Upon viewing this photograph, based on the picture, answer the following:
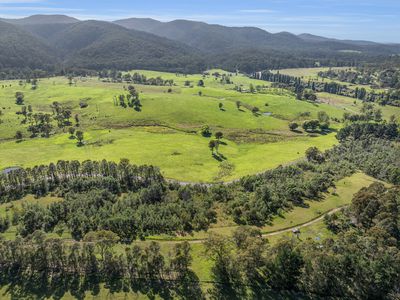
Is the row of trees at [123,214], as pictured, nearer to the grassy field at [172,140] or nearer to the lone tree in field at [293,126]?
the grassy field at [172,140]

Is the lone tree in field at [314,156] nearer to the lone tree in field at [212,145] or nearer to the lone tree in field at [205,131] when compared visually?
the lone tree in field at [212,145]

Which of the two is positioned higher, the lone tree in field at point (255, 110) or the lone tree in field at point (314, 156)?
the lone tree in field at point (255, 110)

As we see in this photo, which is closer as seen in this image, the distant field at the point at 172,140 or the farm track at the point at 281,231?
the farm track at the point at 281,231

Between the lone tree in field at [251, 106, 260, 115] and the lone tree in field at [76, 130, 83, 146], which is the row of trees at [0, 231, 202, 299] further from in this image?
the lone tree in field at [251, 106, 260, 115]

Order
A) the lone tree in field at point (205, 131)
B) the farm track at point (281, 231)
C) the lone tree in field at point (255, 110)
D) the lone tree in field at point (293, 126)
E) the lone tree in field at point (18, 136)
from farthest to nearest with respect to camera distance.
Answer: the lone tree in field at point (255, 110), the lone tree in field at point (293, 126), the lone tree in field at point (205, 131), the lone tree in field at point (18, 136), the farm track at point (281, 231)

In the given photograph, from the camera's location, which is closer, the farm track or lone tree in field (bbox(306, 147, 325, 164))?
the farm track

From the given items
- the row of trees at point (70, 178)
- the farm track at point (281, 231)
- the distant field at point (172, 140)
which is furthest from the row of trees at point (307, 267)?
the distant field at point (172, 140)

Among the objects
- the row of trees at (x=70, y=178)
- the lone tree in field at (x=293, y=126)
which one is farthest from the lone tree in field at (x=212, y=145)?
the lone tree in field at (x=293, y=126)

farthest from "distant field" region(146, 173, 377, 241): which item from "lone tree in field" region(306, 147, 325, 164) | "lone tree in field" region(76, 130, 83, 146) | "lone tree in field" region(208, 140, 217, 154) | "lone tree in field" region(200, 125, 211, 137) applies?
"lone tree in field" region(76, 130, 83, 146)

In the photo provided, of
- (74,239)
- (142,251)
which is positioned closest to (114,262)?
(142,251)

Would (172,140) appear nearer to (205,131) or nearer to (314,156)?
(205,131)

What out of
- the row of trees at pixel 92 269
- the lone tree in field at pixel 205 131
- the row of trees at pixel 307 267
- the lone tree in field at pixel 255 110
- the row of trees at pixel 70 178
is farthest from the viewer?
the lone tree in field at pixel 255 110
